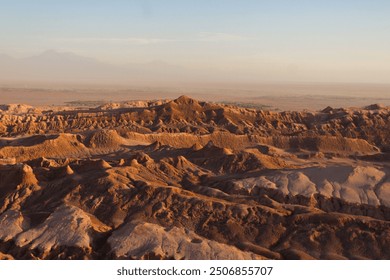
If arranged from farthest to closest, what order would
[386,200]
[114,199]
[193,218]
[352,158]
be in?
→ [352,158] → [386,200] → [114,199] → [193,218]

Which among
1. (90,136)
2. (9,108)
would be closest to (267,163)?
(90,136)

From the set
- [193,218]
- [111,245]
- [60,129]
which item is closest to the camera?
[111,245]

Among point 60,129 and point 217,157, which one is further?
point 60,129

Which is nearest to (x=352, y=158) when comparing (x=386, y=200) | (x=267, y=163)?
(x=267, y=163)

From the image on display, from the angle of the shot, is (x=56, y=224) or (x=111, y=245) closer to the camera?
(x=111, y=245)

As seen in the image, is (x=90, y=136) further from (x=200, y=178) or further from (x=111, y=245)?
(x=111, y=245)

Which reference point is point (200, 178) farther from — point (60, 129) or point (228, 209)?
point (60, 129)
